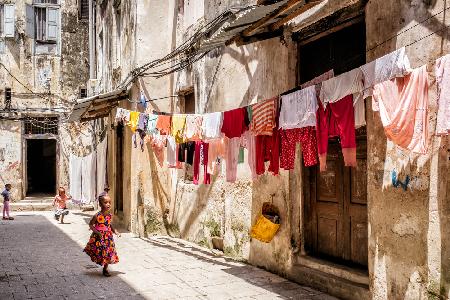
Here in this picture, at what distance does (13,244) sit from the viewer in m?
10.8

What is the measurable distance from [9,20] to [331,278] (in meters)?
19.6

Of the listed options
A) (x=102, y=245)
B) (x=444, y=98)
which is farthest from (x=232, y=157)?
(x=444, y=98)

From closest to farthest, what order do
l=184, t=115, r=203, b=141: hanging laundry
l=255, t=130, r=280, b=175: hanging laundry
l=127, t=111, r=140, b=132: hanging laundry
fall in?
l=255, t=130, r=280, b=175: hanging laundry → l=184, t=115, r=203, b=141: hanging laundry → l=127, t=111, r=140, b=132: hanging laundry

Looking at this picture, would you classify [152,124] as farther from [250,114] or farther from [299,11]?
[299,11]

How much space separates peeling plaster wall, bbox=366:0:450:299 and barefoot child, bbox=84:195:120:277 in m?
4.23

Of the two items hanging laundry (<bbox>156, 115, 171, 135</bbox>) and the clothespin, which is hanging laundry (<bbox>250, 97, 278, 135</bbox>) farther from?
hanging laundry (<bbox>156, 115, 171, 135</bbox>)

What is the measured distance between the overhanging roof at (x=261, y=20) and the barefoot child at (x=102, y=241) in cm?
333

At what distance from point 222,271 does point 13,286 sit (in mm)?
3243

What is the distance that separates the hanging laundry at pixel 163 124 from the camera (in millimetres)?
8630

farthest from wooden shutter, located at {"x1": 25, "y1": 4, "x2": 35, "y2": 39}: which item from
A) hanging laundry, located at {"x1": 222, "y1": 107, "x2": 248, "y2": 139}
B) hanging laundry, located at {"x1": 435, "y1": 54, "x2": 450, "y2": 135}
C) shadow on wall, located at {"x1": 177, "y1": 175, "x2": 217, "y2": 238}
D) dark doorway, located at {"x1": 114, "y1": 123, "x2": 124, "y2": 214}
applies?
hanging laundry, located at {"x1": 435, "y1": 54, "x2": 450, "y2": 135}

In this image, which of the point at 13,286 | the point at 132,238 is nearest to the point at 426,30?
the point at 13,286

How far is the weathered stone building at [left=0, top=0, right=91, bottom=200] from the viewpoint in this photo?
789 inches

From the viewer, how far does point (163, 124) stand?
871 cm

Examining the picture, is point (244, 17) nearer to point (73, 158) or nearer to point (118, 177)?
point (118, 177)
